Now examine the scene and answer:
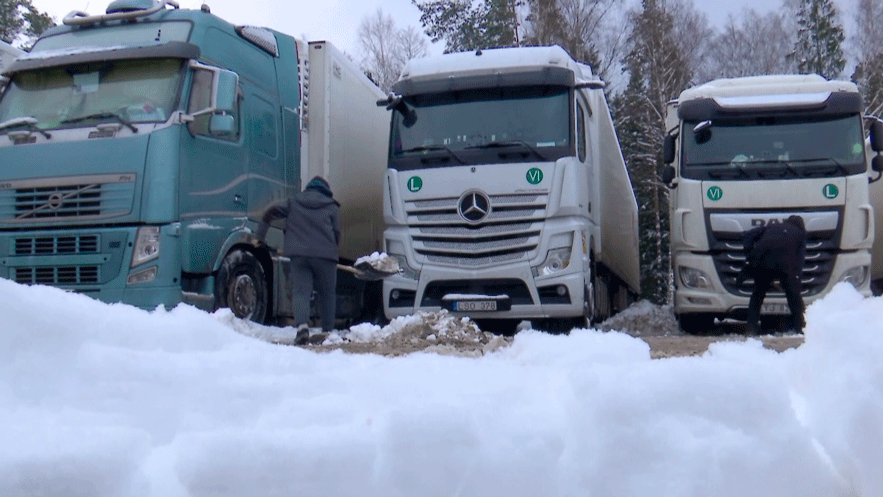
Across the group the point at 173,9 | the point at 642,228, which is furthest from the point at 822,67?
Answer: the point at 173,9

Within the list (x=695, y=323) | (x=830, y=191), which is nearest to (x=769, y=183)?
(x=830, y=191)

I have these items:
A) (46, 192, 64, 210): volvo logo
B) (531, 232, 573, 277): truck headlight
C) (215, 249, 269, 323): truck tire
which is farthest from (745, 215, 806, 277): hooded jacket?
(46, 192, 64, 210): volvo logo

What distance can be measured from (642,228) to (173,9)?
28073 millimetres

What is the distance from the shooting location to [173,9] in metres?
8.52

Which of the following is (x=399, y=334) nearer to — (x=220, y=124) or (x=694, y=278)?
(x=220, y=124)

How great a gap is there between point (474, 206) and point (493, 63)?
1.60 m

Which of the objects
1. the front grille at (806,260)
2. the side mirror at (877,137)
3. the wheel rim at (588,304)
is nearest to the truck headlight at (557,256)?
the wheel rim at (588,304)

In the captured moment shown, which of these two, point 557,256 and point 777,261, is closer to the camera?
point 557,256

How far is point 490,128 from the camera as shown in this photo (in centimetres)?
893

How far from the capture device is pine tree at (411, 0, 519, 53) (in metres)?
30.9

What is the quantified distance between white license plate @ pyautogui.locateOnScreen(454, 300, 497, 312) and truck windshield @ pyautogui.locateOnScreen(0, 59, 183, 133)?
3450 millimetres

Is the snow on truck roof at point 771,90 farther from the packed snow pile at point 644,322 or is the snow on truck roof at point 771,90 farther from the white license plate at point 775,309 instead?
the packed snow pile at point 644,322

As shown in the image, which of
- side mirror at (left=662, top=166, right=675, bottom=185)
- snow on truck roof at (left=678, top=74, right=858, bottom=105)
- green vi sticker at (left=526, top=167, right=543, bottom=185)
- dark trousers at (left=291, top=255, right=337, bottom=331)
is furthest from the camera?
side mirror at (left=662, top=166, right=675, bottom=185)

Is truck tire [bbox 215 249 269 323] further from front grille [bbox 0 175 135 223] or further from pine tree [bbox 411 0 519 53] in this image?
pine tree [bbox 411 0 519 53]
